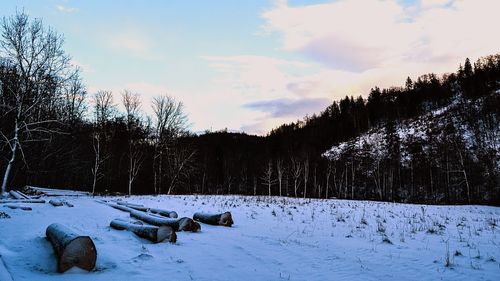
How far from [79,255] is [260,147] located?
9942cm

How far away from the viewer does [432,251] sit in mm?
8156

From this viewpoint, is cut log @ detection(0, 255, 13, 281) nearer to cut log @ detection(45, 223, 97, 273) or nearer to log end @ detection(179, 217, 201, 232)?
cut log @ detection(45, 223, 97, 273)

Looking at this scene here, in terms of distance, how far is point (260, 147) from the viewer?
4136 inches

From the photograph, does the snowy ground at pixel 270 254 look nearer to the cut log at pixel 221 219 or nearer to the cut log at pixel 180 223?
the cut log at pixel 180 223

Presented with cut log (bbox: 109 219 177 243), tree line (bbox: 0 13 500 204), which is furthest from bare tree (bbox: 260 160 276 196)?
cut log (bbox: 109 219 177 243)

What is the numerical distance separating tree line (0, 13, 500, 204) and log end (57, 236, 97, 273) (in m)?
17.5

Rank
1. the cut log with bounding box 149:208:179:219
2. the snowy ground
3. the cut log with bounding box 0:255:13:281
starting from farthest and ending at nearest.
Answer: the cut log with bounding box 149:208:179:219 < the snowy ground < the cut log with bounding box 0:255:13:281

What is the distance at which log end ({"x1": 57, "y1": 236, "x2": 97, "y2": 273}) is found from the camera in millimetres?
5766

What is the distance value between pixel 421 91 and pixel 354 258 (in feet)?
398

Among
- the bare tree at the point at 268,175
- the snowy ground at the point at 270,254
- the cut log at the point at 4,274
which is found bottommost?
the snowy ground at the point at 270,254

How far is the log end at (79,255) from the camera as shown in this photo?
577 cm

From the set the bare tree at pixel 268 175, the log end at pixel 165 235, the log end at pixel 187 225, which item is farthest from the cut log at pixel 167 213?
the bare tree at pixel 268 175

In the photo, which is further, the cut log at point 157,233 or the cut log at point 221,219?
the cut log at point 221,219

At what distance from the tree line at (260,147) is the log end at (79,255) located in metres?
17.5
